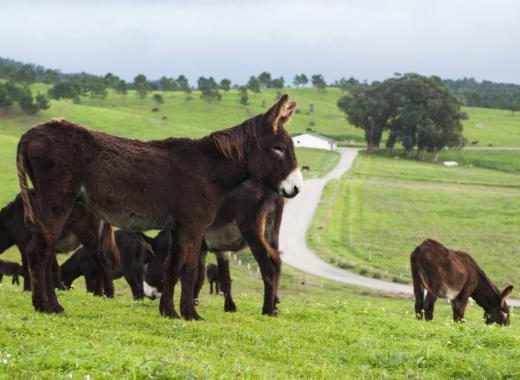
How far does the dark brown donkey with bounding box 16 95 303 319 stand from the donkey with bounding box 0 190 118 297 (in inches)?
100

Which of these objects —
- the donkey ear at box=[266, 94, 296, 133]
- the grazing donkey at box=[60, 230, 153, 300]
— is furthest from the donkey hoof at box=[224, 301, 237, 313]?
the donkey ear at box=[266, 94, 296, 133]

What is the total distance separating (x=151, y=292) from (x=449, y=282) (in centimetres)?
780

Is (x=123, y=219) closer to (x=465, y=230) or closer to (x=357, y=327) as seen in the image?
(x=357, y=327)

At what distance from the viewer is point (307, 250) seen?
4562 cm

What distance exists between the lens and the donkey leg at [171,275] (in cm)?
1220

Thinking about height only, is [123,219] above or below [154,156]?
below

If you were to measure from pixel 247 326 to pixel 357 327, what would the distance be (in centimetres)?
237

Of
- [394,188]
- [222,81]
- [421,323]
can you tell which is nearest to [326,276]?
[421,323]

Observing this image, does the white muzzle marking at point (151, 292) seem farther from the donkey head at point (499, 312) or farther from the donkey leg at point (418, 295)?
the donkey head at point (499, 312)

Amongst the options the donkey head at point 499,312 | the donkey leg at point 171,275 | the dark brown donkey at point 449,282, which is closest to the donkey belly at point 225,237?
the donkey leg at point 171,275

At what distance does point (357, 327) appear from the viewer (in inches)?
534

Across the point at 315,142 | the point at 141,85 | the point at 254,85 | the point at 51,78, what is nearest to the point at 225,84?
the point at 254,85

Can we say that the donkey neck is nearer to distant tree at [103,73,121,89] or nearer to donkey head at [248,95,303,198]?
donkey head at [248,95,303,198]

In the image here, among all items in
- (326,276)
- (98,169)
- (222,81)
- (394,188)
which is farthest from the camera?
(222,81)
